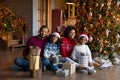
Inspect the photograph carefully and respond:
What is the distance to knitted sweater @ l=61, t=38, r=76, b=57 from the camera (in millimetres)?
5605

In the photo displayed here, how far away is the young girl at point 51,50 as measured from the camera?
5434 mm

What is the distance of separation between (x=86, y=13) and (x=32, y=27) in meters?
4.56

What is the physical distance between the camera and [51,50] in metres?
5.54

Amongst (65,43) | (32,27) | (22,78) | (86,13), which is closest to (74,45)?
(65,43)

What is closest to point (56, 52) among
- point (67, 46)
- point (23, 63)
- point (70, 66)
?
point (67, 46)

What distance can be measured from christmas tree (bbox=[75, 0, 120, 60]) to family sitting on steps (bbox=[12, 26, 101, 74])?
729mm

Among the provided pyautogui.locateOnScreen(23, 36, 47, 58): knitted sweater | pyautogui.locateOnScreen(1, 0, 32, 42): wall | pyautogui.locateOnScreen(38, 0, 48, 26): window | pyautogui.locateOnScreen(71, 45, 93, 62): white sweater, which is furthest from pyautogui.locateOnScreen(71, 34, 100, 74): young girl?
pyautogui.locateOnScreen(38, 0, 48, 26): window

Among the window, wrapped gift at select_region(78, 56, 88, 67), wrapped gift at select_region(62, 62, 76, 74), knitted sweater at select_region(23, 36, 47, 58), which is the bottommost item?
wrapped gift at select_region(62, 62, 76, 74)

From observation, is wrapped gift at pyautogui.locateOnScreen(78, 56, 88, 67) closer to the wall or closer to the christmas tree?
the christmas tree

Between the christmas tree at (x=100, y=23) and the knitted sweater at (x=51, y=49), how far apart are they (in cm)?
103

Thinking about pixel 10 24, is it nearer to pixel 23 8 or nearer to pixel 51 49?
pixel 23 8

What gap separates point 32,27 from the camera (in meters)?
10.7

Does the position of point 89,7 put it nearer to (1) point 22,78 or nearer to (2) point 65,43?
(2) point 65,43

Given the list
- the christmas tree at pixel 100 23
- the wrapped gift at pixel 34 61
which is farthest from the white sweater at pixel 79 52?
the wrapped gift at pixel 34 61
